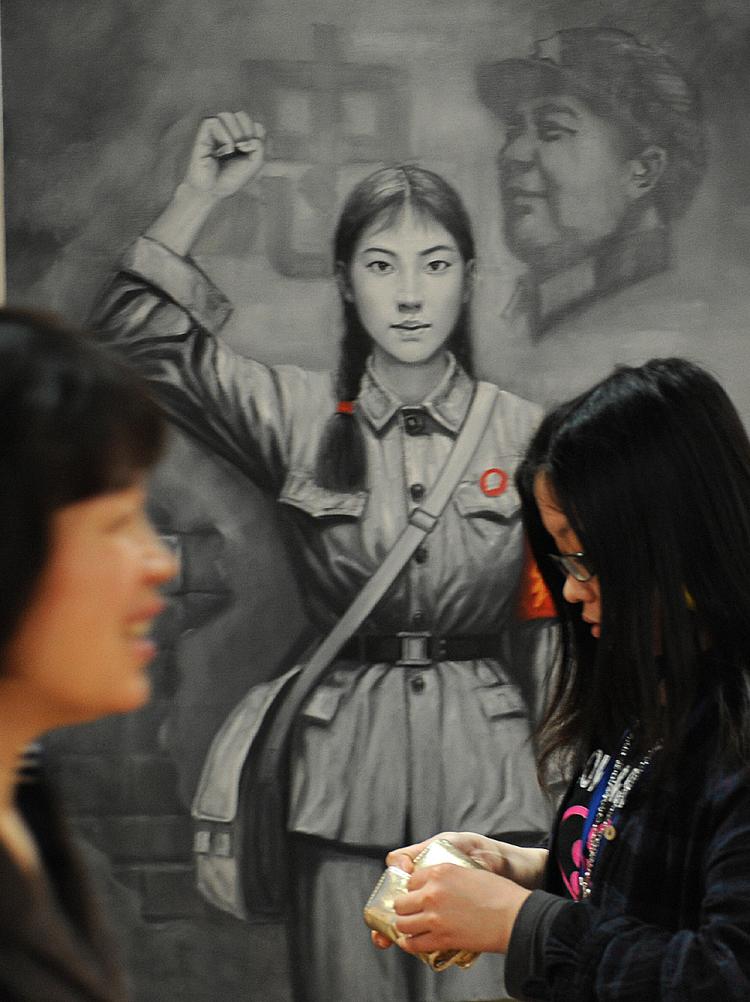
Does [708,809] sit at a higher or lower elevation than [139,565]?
lower

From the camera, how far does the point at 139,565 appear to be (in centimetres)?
62

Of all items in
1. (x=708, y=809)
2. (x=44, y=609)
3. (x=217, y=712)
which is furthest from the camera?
(x=217, y=712)

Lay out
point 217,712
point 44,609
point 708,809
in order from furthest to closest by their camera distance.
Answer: point 217,712, point 708,809, point 44,609

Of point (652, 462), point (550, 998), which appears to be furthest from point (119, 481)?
point (550, 998)

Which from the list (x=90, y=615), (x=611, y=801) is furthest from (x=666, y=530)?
(x=90, y=615)

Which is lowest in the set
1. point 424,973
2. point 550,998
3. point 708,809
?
point 424,973

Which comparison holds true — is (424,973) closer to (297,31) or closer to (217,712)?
(217,712)

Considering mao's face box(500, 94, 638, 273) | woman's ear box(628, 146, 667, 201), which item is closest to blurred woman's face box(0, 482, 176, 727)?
mao's face box(500, 94, 638, 273)

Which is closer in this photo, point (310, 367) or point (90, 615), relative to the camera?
point (90, 615)

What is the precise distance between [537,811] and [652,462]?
1.91 metres

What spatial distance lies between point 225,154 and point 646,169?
1.07 meters

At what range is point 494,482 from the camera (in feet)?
10.1

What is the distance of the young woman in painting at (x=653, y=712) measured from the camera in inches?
49.3

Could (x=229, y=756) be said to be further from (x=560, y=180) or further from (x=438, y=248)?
(x=560, y=180)
